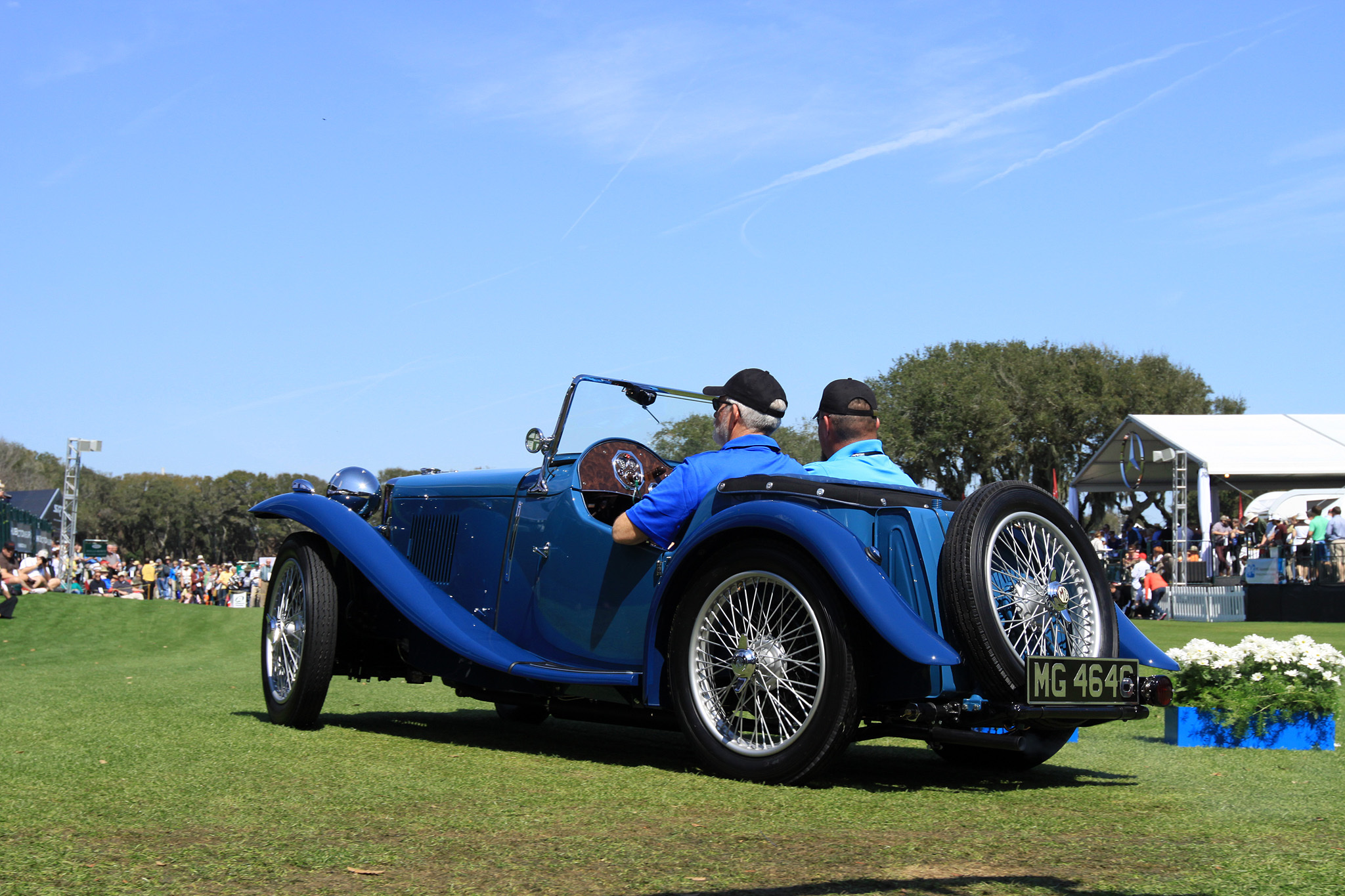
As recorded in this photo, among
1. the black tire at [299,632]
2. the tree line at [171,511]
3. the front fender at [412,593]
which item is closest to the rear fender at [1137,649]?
the front fender at [412,593]

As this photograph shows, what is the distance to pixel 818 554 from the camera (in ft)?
13.9

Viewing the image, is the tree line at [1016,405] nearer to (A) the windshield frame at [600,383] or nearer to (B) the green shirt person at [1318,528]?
(B) the green shirt person at [1318,528]

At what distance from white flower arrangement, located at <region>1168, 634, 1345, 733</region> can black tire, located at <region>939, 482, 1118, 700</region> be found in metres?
1.26

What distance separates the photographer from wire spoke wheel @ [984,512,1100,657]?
14.8 feet

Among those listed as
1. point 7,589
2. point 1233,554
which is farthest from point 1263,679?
point 1233,554

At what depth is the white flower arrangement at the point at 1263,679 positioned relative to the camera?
18.8 ft

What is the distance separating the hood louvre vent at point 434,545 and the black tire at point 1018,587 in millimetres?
3018

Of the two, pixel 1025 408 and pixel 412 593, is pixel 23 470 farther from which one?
pixel 412 593

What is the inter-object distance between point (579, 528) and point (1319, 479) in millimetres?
28640

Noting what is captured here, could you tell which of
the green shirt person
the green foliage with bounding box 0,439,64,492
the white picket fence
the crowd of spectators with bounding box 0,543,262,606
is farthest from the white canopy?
the green foliage with bounding box 0,439,64,492

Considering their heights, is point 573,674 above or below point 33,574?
below

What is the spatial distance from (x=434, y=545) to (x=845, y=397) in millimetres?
2480

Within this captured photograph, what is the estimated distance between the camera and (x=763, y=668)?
4.50m

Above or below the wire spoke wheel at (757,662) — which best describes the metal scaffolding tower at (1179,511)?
above
